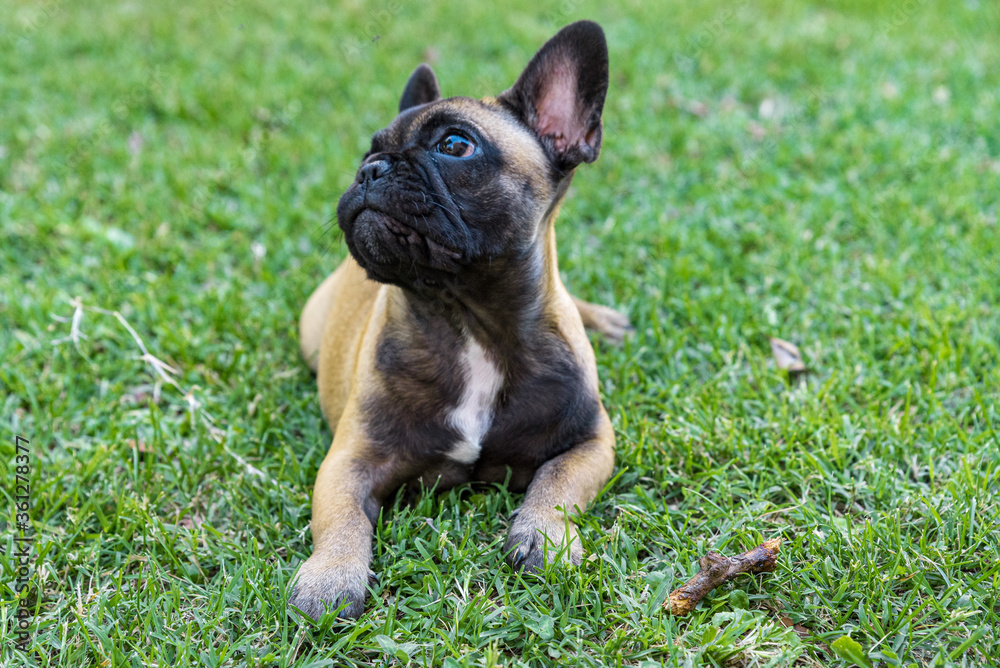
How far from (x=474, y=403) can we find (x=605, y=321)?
1.65 metres

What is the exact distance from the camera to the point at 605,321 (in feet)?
16.3

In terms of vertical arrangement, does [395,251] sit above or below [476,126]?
below

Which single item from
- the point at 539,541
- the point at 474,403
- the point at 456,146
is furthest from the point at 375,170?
the point at 539,541

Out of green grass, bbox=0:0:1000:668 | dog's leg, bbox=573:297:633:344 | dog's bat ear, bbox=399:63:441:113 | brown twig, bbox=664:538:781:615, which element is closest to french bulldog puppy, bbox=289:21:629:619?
green grass, bbox=0:0:1000:668

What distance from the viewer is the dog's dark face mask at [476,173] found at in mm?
3199

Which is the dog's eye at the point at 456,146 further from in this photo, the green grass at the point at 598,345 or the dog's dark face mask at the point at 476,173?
the green grass at the point at 598,345

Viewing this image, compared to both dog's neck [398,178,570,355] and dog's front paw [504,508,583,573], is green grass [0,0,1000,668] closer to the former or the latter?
dog's front paw [504,508,583,573]

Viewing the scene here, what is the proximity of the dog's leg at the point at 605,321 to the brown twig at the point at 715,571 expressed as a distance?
6.46 feet

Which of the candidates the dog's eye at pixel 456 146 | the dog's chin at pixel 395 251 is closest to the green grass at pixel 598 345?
the dog's chin at pixel 395 251

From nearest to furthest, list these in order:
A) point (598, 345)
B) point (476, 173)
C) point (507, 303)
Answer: point (476, 173) < point (507, 303) < point (598, 345)

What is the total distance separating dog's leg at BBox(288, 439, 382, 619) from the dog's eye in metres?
1.33

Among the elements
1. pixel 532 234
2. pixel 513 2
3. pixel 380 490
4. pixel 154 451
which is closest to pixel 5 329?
pixel 154 451

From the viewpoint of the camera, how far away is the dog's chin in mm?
3191

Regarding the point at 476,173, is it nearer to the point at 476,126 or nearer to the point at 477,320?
the point at 476,126
